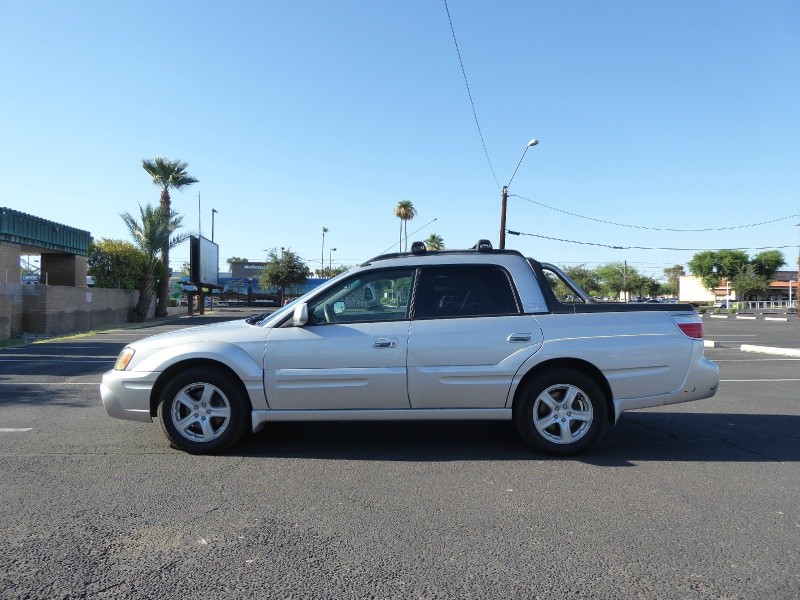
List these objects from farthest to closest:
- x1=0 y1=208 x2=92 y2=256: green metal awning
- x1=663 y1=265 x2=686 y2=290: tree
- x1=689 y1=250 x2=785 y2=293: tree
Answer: x1=663 y1=265 x2=686 y2=290: tree → x1=689 y1=250 x2=785 y2=293: tree → x1=0 y1=208 x2=92 y2=256: green metal awning

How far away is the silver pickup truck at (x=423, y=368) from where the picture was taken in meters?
5.70

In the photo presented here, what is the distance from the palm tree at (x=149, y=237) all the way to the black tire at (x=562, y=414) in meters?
35.9

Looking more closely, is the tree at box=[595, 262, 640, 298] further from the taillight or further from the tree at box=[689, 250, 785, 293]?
the taillight

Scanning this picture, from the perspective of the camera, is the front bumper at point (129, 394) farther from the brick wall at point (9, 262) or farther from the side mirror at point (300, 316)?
the brick wall at point (9, 262)

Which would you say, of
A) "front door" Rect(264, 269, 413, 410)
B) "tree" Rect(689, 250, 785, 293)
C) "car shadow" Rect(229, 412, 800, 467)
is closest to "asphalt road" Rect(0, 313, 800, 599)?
"car shadow" Rect(229, 412, 800, 467)

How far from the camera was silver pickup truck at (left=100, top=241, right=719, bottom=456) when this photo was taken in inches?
224

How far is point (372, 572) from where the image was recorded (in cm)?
350

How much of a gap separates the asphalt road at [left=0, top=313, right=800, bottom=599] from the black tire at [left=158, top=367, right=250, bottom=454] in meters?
0.15

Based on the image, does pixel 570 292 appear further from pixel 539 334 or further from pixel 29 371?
pixel 29 371

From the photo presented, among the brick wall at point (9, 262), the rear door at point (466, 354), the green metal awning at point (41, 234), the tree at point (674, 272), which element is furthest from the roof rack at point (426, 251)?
the tree at point (674, 272)

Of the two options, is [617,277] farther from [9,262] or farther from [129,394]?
[129,394]

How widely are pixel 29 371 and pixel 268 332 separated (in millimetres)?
9051

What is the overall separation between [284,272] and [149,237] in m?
29.5

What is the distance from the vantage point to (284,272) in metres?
67.2
